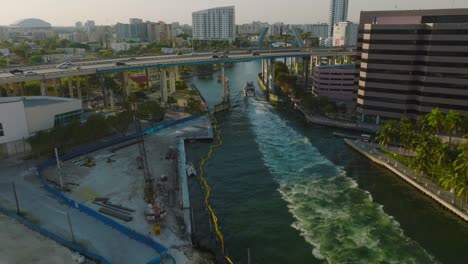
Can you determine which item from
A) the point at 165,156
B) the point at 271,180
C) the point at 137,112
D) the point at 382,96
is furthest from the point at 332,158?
the point at 137,112

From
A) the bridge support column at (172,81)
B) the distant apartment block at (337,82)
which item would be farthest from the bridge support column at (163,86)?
the distant apartment block at (337,82)

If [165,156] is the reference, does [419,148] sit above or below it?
above

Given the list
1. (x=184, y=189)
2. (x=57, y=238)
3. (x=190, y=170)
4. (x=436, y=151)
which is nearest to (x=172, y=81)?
(x=190, y=170)

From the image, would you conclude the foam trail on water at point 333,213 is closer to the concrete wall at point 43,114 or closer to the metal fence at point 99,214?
the metal fence at point 99,214

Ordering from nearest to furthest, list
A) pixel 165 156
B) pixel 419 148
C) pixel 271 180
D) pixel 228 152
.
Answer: pixel 419 148, pixel 271 180, pixel 165 156, pixel 228 152

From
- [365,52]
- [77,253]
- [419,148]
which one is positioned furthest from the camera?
[365,52]

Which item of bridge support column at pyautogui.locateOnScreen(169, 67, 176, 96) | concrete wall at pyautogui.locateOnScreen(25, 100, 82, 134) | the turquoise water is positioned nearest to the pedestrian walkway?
the turquoise water

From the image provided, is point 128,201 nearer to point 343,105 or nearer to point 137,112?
point 137,112
